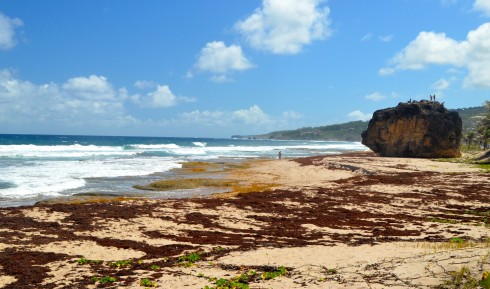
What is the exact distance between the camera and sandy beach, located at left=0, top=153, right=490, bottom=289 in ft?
28.8

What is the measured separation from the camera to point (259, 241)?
13.1 metres

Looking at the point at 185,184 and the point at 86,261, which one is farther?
the point at 185,184

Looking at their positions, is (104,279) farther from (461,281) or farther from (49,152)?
(49,152)

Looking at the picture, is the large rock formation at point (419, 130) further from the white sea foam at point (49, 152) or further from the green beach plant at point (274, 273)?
the green beach plant at point (274, 273)

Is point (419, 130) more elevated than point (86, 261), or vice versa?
point (419, 130)

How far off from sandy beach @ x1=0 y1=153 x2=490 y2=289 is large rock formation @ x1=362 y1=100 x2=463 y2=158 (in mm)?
31046

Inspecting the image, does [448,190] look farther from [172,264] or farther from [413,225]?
[172,264]

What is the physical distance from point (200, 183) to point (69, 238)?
1728 centimetres

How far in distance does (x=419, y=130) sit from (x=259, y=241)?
4794 centimetres

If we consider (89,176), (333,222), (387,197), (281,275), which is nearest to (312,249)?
(281,275)

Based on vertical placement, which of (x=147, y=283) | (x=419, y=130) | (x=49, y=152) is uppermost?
(x=419, y=130)

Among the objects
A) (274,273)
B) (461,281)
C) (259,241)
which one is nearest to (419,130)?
(259,241)

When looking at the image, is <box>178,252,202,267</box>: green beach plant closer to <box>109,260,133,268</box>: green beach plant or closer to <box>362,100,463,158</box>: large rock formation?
<box>109,260,133,268</box>: green beach plant

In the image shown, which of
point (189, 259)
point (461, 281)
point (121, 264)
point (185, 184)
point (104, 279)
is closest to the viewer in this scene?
point (461, 281)
